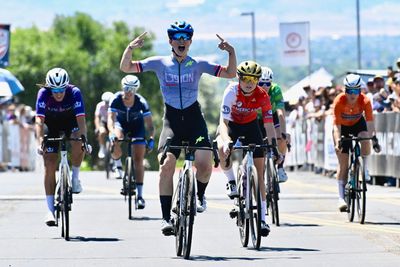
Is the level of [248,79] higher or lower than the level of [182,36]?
lower

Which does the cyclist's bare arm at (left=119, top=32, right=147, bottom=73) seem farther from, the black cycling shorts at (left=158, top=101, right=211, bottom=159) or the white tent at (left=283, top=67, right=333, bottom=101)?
the white tent at (left=283, top=67, right=333, bottom=101)

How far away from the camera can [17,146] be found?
131ft

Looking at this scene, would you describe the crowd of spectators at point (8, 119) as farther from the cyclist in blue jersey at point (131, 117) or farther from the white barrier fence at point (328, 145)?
the cyclist in blue jersey at point (131, 117)

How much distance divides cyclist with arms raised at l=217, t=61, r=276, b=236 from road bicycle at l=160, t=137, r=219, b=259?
613 mm

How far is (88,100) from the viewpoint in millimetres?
123250

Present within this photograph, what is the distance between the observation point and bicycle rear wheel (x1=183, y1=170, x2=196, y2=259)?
1360 cm

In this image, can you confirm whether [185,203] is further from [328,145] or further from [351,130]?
[328,145]

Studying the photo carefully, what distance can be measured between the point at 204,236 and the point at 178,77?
88.4 inches

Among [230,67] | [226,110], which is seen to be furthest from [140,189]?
[230,67]

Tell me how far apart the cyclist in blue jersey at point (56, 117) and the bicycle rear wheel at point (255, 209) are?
2.42 m

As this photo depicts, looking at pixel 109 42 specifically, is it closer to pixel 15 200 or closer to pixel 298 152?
pixel 298 152

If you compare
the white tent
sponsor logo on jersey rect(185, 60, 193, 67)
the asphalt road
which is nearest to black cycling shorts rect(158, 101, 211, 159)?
sponsor logo on jersey rect(185, 60, 193, 67)

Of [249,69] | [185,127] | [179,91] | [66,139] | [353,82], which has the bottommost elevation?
[66,139]

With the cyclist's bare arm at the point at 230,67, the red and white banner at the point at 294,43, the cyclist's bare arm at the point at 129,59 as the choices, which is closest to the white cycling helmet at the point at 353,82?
the cyclist's bare arm at the point at 230,67
